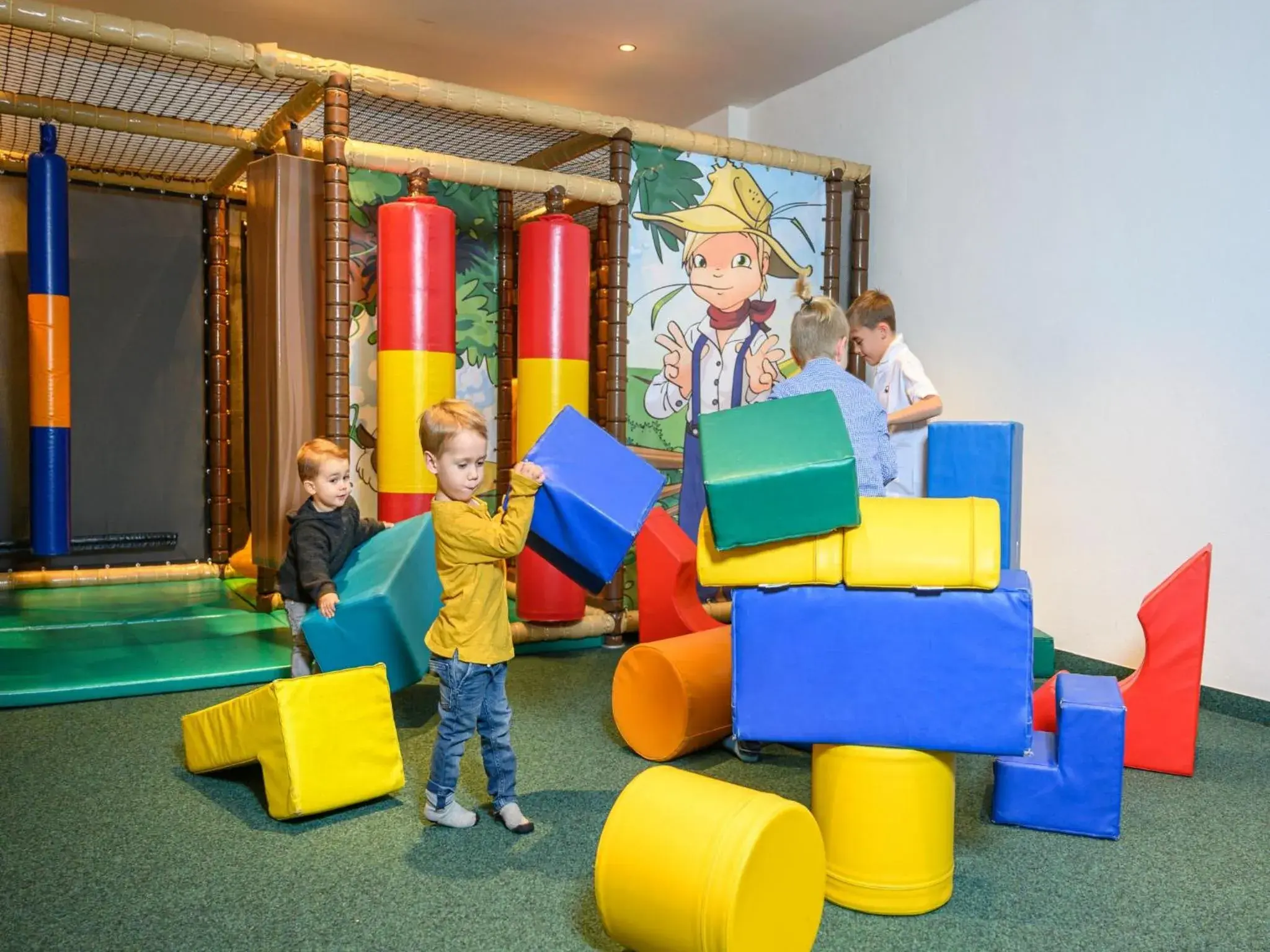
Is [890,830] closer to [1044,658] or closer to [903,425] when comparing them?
[903,425]

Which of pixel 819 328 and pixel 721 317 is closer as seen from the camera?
pixel 819 328

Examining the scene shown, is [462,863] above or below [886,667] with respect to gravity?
below

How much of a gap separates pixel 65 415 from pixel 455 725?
148 inches

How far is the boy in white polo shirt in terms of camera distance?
159 inches

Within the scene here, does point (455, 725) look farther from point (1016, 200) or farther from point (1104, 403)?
point (1016, 200)

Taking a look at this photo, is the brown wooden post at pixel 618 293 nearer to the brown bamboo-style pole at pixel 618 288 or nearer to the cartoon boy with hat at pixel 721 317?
the brown bamboo-style pole at pixel 618 288

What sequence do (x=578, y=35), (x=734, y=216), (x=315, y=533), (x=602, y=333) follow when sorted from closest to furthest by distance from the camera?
(x=315, y=533)
(x=602, y=333)
(x=734, y=216)
(x=578, y=35)

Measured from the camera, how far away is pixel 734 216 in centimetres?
530

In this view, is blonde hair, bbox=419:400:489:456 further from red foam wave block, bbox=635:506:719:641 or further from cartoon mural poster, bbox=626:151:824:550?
cartoon mural poster, bbox=626:151:824:550

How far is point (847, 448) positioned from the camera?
223 cm

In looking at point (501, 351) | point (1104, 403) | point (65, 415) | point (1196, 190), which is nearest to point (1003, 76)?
point (1196, 190)

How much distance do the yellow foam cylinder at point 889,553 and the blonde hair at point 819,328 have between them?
0.71 metres

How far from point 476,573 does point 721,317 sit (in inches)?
115

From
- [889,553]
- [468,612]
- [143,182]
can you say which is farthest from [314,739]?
[143,182]
